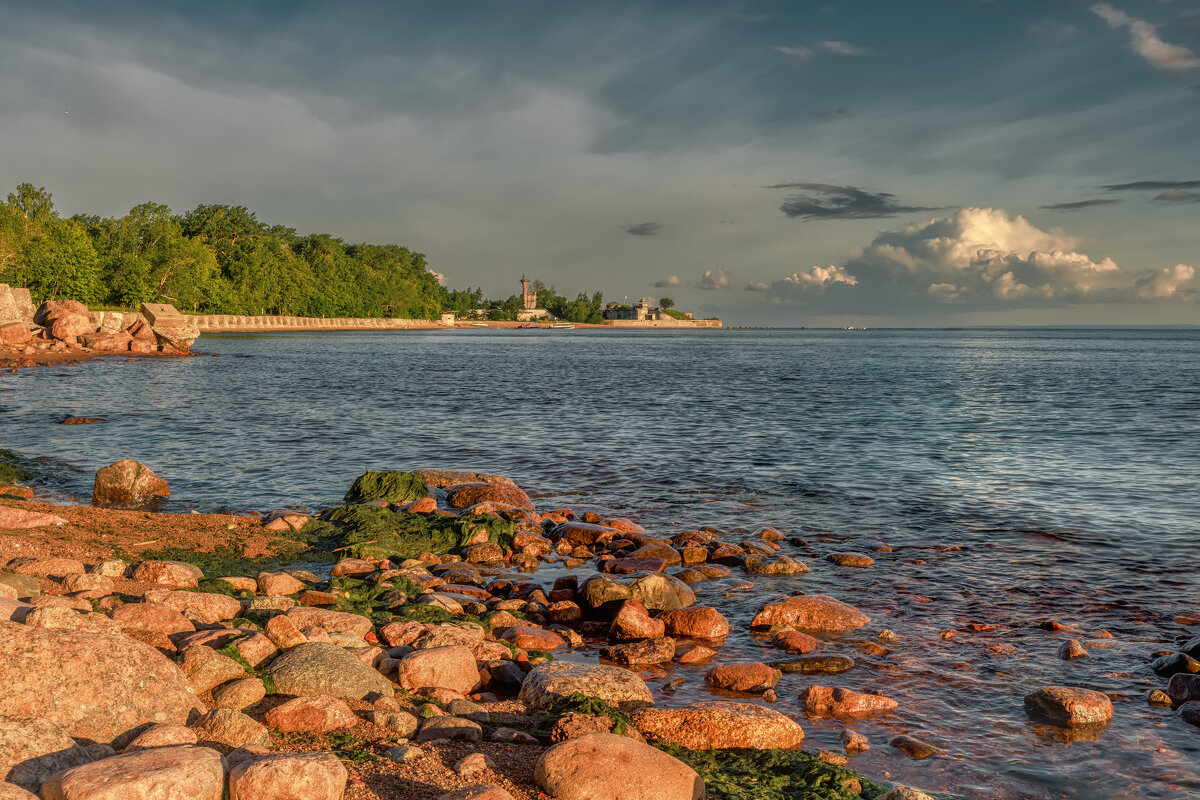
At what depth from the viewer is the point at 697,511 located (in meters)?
16.4

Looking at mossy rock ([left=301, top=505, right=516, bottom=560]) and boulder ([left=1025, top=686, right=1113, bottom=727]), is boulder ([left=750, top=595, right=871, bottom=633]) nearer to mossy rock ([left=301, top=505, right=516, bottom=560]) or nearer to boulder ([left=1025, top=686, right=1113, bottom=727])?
boulder ([left=1025, top=686, right=1113, bottom=727])

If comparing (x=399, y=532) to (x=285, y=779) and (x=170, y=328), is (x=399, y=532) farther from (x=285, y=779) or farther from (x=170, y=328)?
(x=170, y=328)

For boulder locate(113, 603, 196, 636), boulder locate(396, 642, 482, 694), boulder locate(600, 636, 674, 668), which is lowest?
boulder locate(600, 636, 674, 668)

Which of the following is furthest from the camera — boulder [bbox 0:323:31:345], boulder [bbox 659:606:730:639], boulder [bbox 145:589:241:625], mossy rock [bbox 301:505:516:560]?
boulder [bbox 0:323:31:345]

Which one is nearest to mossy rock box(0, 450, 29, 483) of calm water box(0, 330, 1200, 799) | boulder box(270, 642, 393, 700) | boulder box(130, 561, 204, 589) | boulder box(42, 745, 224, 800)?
calm water box(0, 330, 1200, 799)

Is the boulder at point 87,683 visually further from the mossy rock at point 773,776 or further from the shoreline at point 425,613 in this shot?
the mossy rock at point 773,776

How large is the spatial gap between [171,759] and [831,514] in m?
13.5

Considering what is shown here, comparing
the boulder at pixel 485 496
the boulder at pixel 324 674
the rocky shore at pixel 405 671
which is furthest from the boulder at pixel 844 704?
the boulder at pixel 485 496

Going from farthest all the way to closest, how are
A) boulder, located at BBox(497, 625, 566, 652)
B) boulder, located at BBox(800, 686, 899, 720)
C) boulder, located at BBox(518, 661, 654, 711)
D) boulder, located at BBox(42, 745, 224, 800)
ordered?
boulder, located at BBox(497, 625, 566, 652) → boulder, located at BBox(800, 686, 899, 720) → boulder, located at BBox(518, 661, 654, 711) → boulder, located at BBox(42, 745, 224, 800)

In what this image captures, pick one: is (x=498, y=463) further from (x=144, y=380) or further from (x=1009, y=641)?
(x=144, y=380)

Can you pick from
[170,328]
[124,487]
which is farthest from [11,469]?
[170,328]

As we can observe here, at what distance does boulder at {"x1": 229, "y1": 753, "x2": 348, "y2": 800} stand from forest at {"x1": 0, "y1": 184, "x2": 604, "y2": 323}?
3372 inches

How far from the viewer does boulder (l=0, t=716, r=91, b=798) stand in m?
4.48

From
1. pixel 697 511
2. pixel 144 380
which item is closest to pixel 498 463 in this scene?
pixel 697 511
